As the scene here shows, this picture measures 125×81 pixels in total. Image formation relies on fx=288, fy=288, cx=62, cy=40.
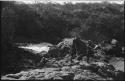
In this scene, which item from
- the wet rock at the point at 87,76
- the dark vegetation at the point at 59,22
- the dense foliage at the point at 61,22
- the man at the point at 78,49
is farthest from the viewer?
the dense foliage at the point at 61,22

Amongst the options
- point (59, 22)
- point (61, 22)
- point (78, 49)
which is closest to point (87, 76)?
point (78, 49)

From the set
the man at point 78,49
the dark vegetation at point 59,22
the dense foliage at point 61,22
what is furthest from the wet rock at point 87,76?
the dense foliage at point 61,22

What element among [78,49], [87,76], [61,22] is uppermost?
[61,22]

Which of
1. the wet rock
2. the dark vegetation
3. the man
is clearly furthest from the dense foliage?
the wet rock

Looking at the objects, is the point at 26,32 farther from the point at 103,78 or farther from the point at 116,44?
the point at 103,78

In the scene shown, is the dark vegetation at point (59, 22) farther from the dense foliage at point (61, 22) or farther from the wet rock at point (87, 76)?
the wet rock at point (87, 76)

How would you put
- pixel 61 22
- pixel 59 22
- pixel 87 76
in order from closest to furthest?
pixel 87 76
pixel 59 22
pixel 61 22

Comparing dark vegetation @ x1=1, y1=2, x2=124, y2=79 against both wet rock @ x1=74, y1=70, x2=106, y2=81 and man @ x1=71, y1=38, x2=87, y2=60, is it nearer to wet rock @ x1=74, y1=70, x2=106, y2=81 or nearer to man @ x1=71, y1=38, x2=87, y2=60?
man @ x1=71, y1=38, x2=87, y2=60

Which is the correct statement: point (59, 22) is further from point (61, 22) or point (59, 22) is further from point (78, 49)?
point (78, 49)
